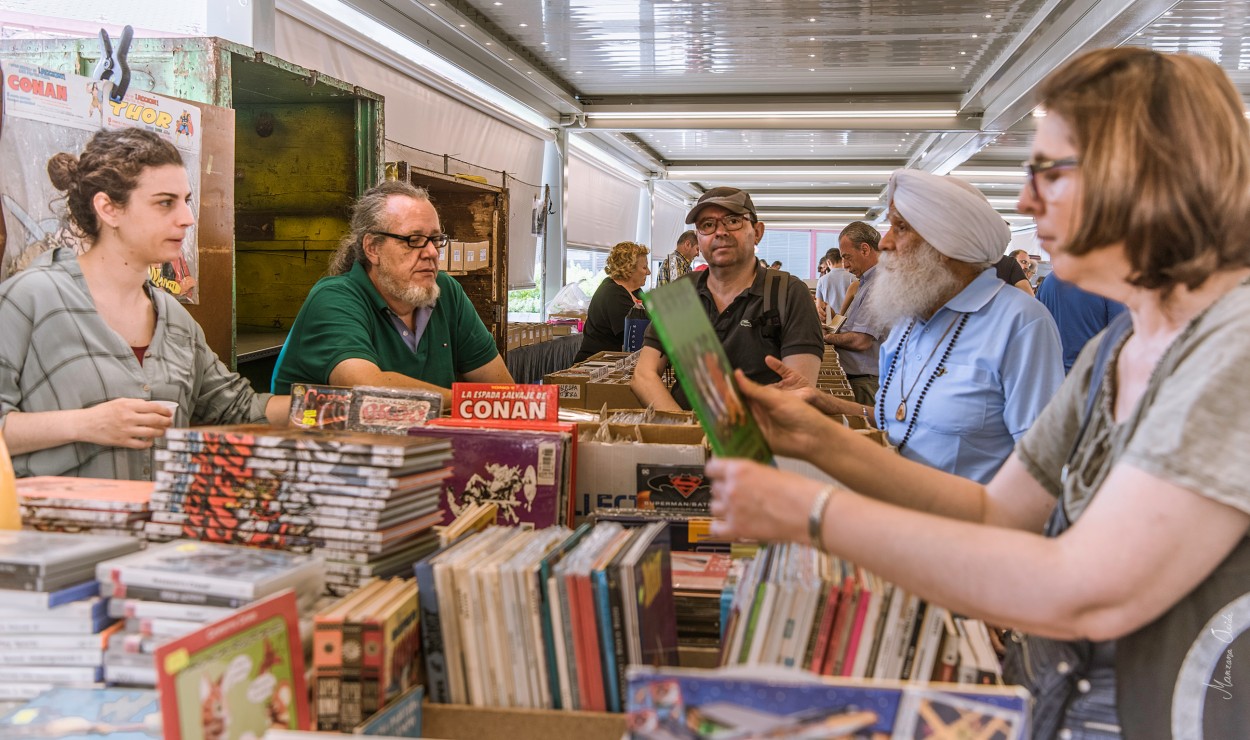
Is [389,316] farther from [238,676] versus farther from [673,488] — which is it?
[238,676]

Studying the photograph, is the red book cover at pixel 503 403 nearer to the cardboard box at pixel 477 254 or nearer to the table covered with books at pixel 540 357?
the cardboard box at pixel 477 254

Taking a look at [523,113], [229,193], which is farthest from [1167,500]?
[523,113]

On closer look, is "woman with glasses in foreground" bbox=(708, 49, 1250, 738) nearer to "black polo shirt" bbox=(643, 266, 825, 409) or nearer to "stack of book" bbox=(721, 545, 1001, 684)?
"stack of book" bbox=(721, 545, 1001, 684)

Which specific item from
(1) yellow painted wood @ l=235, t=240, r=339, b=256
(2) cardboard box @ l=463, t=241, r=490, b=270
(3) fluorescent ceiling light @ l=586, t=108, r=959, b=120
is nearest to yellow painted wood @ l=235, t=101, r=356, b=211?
(1) yellow painted wood @ l=235, t=240, r=339, b=256

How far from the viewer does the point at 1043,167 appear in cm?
127

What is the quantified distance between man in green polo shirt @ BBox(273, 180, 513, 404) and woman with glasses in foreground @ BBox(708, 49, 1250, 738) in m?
2.03

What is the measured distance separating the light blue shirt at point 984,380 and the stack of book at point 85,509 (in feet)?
6.36

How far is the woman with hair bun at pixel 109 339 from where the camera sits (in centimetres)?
218

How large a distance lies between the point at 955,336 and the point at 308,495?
1824 mm

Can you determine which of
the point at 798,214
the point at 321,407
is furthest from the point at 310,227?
the point at 798,214

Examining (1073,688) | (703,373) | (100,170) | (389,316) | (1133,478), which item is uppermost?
(100,170)

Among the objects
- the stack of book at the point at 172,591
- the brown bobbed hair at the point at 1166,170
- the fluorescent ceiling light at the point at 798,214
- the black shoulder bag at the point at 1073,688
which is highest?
Answer: the fluorescent ceiling light at the point at 798,214

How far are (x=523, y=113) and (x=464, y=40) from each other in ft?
8.58

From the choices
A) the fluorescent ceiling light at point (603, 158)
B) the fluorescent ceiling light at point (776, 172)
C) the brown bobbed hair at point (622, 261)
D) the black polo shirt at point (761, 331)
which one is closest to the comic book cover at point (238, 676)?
the black polo shirt at point (761, 331)
